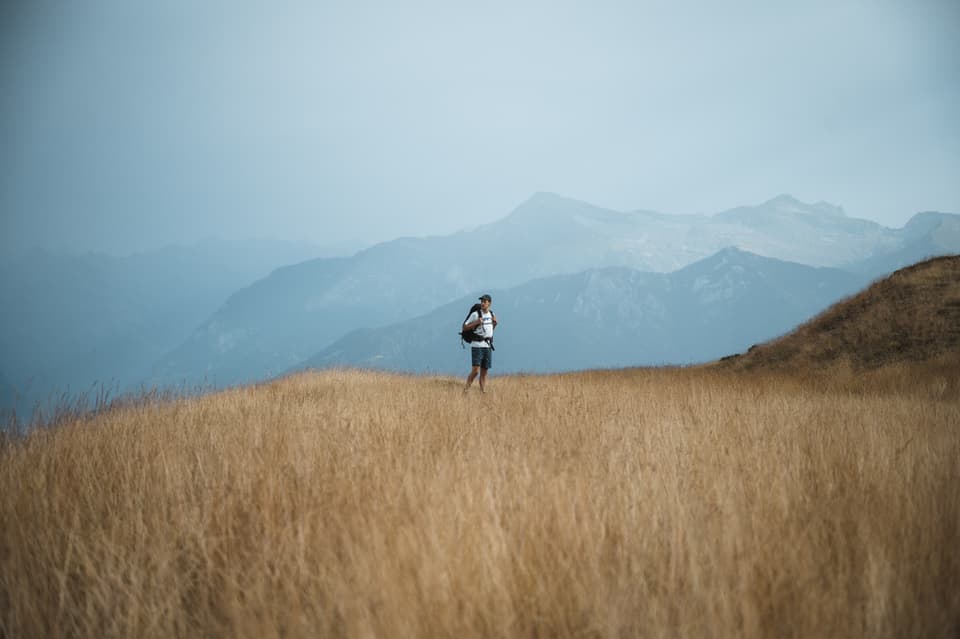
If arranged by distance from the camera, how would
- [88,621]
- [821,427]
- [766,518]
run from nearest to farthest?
1. [88,621]
2. [766,518]
3. [821,427]

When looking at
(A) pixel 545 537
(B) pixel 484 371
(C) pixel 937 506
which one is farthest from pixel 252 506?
(B) pixel 484 371

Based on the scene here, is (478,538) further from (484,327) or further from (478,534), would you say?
(484,327)

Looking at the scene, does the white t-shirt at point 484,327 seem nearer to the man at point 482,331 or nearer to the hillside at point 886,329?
the man at point 482,331

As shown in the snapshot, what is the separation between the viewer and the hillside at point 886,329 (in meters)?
10.8

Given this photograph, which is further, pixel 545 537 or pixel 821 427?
pixel 821 427

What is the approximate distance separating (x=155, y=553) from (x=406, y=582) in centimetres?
144

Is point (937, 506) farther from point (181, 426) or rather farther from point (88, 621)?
point (181, 426)

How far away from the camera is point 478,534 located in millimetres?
2082

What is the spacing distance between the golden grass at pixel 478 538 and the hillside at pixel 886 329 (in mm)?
9118

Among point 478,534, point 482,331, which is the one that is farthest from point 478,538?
point 482,331

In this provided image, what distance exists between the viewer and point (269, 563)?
2.19 metres

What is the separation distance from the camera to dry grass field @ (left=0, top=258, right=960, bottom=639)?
5.49ft

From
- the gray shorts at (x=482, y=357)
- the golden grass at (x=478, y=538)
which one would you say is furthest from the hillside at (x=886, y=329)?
the gray shorts at (x=482, y=357)

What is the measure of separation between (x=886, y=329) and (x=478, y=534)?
1548 centimetres
